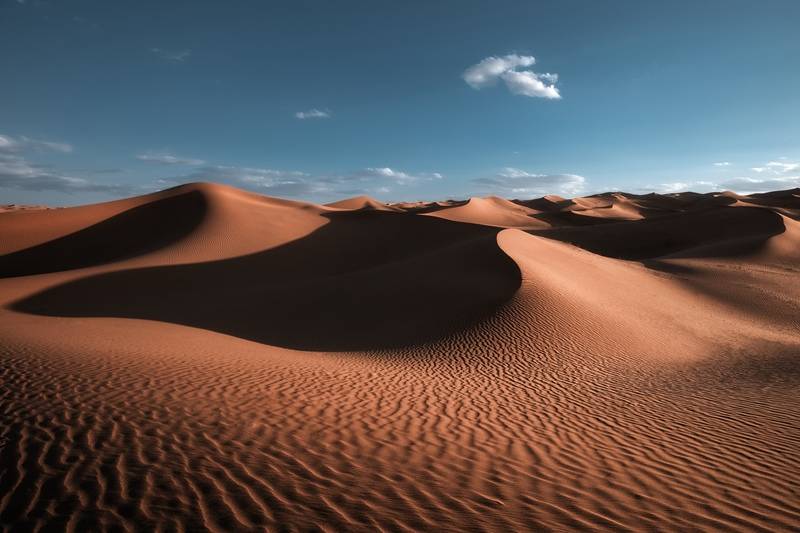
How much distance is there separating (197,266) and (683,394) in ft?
78.8

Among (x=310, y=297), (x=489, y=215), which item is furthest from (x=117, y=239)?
(x=489, y=215)

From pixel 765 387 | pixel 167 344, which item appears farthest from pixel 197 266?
pixel 765 387

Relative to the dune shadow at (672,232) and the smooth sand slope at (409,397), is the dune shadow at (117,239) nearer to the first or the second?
the smooth sand slope at (409,397)

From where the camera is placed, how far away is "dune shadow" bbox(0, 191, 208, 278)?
97.2 feet

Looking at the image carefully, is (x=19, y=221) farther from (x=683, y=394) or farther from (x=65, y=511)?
(x=683, y=394)

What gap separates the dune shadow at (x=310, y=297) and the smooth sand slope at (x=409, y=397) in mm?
133

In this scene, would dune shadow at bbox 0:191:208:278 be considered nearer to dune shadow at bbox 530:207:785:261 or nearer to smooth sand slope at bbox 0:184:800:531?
smooth sand slope at bbox 0:184:800:531

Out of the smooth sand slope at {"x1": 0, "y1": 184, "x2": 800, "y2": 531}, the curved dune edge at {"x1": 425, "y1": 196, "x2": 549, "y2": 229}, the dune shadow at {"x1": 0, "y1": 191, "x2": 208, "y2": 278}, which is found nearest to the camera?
the smooth sand slope at {"x1": 0, "y1": 184, "x2": 800, "y2": 531}

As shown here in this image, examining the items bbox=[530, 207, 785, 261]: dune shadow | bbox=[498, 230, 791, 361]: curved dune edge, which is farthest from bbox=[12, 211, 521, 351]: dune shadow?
bbox=[530, 207, 785, 261]: dune shadow

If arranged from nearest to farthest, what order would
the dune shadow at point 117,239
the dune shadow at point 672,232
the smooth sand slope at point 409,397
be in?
the smooth sand slope at point 409,397, the dune shadow at point 117,239, the dune shadow at point 672,232

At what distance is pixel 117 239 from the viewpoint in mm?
33281

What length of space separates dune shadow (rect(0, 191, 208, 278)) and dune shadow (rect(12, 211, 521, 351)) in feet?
29.4

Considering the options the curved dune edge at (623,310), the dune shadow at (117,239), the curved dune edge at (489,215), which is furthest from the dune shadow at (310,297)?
the curved dune edge at (489,215)

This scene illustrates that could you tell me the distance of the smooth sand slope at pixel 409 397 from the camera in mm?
4320
